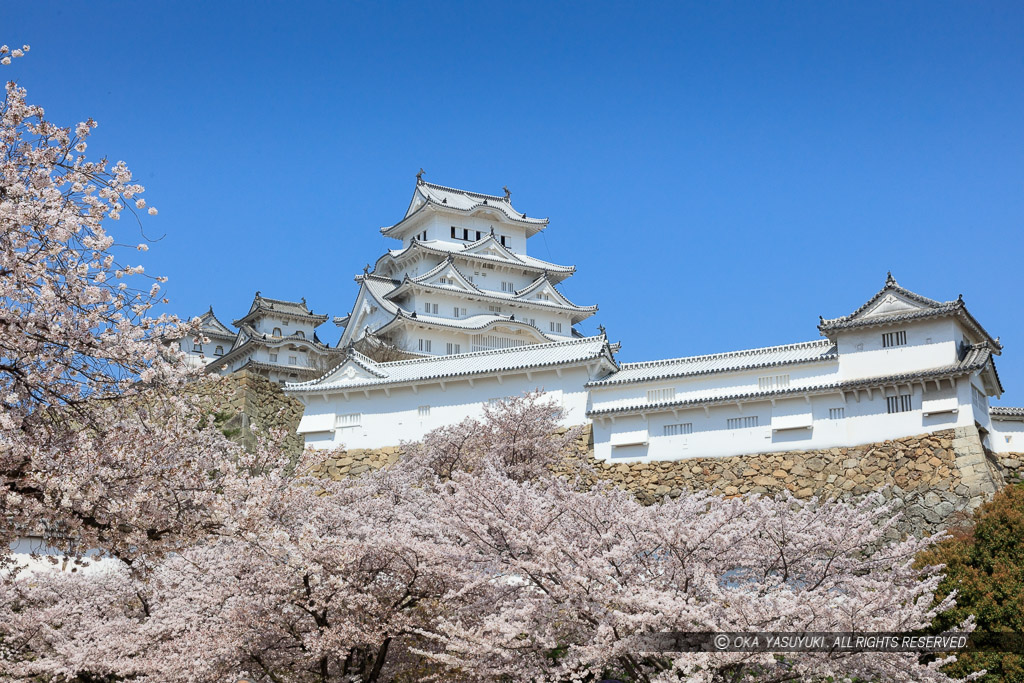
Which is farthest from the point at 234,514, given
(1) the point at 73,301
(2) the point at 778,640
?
(2) the point at 778,640

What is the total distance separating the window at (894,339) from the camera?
2328 cm

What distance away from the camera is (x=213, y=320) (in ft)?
173

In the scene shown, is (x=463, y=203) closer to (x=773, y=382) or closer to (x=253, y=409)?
(x=253, y=409)

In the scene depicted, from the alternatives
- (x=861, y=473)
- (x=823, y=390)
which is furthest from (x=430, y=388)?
(x=861, y=473)

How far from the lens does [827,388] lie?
2350cm

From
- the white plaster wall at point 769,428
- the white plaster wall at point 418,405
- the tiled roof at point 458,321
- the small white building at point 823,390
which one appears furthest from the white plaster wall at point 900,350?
the tiled roof at point 458,321

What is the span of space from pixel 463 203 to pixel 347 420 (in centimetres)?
2070

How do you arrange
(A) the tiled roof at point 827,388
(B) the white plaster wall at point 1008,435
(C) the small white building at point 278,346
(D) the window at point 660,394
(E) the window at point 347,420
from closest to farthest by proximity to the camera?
1. (A) the tiled roof at point 827,388
2. (B) the white plaster wall at point 1008,435
3. (D) the window at point 660,394
4. (E) the window at point 347,420
5. (C) the small white building at point 278,346

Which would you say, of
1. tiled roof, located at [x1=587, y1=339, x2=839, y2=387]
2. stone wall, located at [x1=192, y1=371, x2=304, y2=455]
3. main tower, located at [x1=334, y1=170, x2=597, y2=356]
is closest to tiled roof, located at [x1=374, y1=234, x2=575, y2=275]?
main tower, located at [x1=334, y1=170, x2=597, y2=356]

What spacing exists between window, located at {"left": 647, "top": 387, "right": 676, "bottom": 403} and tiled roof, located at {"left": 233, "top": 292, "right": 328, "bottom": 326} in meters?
26.1

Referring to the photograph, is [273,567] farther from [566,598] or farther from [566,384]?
[566,384]

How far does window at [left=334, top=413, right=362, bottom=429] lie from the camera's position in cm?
2886

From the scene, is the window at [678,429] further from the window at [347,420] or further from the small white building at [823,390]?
the window at [347,420]

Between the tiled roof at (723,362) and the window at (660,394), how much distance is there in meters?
0.32
